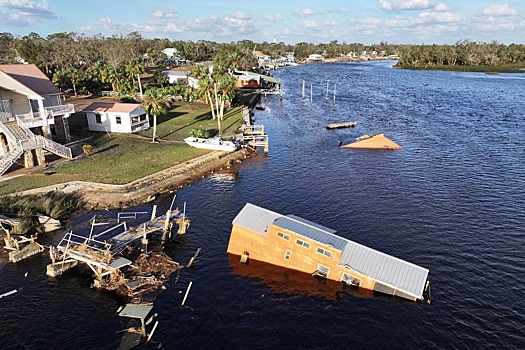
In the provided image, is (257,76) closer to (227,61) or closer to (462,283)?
(227,61)

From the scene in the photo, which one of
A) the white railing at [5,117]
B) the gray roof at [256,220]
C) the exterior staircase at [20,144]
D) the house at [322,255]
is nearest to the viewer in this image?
the house at [322,255]

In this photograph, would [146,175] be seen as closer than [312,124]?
Yes

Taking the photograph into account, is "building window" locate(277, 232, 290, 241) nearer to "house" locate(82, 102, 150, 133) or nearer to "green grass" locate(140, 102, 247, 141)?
"green grass" locate(140, 102, 247, 141)

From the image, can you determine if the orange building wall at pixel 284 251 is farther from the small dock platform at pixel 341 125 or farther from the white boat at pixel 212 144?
the small dock platform at pixel 341 125

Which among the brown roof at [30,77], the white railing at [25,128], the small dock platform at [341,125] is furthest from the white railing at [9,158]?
the small dock platform at [341,125]

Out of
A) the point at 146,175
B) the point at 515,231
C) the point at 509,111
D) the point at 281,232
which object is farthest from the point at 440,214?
the point at 509,111

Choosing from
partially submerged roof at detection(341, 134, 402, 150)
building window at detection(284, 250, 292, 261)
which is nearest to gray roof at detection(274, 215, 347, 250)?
building window at detection(284, 250, 292, 261)
